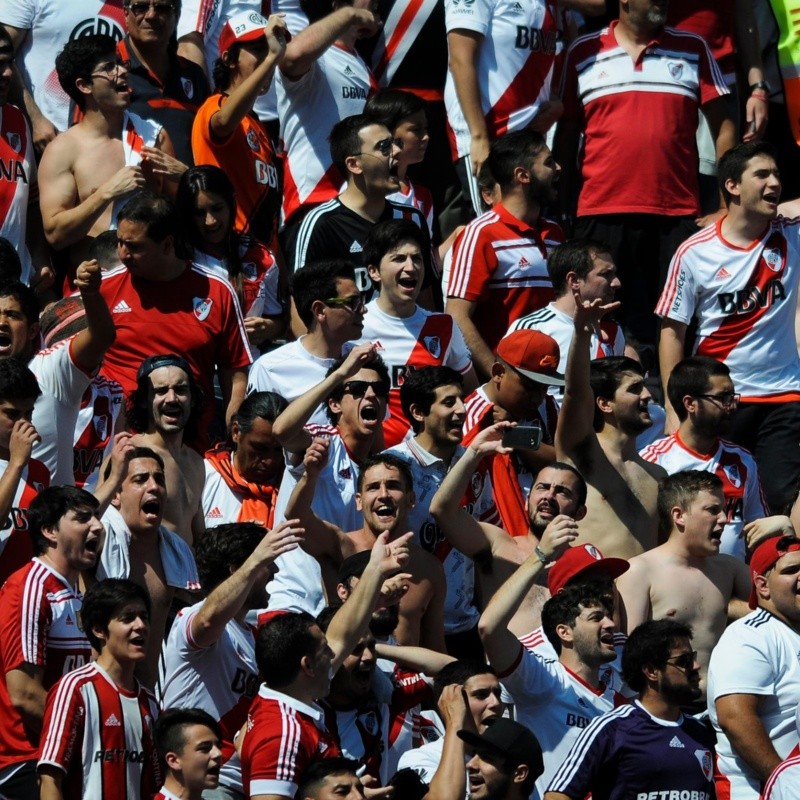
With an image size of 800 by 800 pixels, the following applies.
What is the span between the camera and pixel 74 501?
8062 millimetres

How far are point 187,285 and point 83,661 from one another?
2.47 meters

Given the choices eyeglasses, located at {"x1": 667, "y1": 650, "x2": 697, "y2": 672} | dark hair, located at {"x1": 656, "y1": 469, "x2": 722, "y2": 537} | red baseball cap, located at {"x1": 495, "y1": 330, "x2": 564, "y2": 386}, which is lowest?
dark hair, located at {"x1": 656, "y1": 469, "x2": 722, "y2": 537}

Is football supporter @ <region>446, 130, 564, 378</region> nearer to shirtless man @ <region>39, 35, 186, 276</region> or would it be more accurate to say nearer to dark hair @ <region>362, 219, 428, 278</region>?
dark hair @ <region>362, 219, 428, 278</region>

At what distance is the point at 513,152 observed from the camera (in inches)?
432

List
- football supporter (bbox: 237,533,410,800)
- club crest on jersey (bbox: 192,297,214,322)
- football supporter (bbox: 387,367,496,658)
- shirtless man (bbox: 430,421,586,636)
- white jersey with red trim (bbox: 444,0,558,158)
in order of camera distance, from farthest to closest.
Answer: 1. white jersey with red trim (bbox: 444,0,558,158)
2. club crest on jersey (bbox: 192,297,214,322)
3. football supporter (bbox: 387,367,496,658)
4. shirtless man (bbox: 430,421,586,636)
5. football supporter (bbox: 237,533,410,800)

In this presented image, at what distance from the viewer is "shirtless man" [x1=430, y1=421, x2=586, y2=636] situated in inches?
351

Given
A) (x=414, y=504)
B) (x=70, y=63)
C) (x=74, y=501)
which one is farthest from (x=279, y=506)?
(x=70, y=63)

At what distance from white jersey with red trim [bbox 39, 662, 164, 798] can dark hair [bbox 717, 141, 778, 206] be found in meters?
4.85

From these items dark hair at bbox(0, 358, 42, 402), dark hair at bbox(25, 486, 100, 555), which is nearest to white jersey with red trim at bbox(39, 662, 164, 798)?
dark hair at bbox(25, 486, 100, 555)

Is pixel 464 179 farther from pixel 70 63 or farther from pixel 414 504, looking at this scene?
pixel 414 504

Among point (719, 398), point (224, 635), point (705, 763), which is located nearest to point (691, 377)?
point (719, 398)

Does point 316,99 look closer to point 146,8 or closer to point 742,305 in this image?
point 146,8

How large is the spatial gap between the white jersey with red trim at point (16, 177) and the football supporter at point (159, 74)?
0.60m

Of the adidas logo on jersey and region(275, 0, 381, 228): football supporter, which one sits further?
region(275, 0, 381, 228): football supporter
